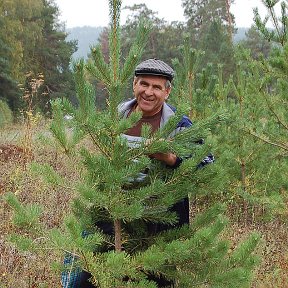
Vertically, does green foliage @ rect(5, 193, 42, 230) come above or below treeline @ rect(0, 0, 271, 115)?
below

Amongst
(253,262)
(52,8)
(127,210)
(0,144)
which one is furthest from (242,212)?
(52,8)

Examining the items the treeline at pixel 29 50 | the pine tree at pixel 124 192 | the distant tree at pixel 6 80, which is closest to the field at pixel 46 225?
the pine tree at pixel 124 192

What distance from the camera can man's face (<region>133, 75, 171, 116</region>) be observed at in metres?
2.41

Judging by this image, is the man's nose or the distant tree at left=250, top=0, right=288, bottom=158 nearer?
the man's nose

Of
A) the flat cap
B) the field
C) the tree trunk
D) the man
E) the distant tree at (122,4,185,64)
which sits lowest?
the field

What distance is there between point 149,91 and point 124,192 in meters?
0.54

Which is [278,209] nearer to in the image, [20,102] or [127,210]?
[127,210]

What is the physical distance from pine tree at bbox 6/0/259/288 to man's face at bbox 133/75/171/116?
0.89 ft

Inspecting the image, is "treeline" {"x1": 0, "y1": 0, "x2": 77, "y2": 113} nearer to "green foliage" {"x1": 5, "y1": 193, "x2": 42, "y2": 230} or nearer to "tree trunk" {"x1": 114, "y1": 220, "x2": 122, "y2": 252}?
"tree trunk" {"x1": 114, "y1": 220, "x2": 122, "y2": 252}

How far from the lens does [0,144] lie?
27.9ft

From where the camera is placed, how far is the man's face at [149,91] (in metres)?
2.41

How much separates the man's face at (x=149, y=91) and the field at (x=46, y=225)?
481mm

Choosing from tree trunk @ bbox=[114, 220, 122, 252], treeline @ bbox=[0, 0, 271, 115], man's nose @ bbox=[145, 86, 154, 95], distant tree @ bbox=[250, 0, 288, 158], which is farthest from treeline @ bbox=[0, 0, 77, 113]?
tree trunk @ bbox=[114, 220, 122, 252]

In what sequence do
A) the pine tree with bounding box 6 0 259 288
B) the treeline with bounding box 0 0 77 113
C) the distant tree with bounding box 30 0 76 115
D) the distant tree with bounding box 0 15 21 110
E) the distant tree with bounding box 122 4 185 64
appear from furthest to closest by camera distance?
the distant tree with bounding box 122 4 185 64
the distant tree with bounding box 30 0 76 115
the treeline with bounding box 0 0 77 113
the distant tree with bounding box 0 15 21 110
the pine tree with bounding box 6 0 259 288
